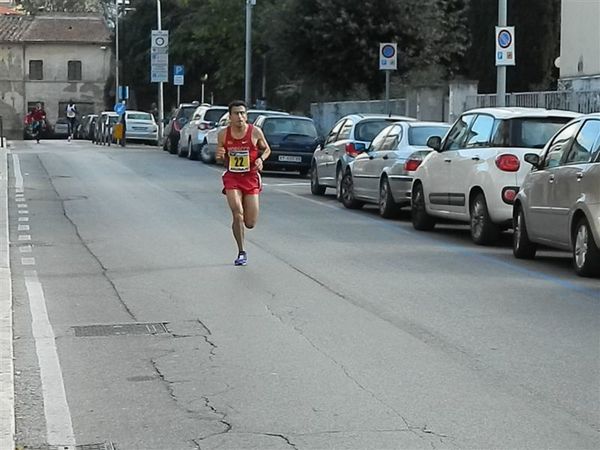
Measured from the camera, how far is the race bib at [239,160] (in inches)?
581

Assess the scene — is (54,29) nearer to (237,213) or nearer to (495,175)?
(495,175)

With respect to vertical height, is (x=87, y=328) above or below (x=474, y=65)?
below

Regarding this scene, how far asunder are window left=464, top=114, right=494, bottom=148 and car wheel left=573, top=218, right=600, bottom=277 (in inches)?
141

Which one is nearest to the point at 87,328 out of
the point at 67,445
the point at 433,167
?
the point at 67,445

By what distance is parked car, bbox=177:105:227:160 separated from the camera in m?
39.4

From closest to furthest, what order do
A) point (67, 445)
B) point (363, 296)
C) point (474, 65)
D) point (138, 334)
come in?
1. point (67, 445)
2. point (138, 334)
3. point (363, 296)
4. point (474, 65)

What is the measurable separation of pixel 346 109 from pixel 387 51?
1474 centimetres

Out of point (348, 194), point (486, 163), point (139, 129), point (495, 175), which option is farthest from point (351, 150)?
point (139, 129)

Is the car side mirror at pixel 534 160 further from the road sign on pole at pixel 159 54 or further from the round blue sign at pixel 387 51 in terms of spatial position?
the road sign on pole at pixel 159 54

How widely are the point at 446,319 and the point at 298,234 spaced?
7069 mm

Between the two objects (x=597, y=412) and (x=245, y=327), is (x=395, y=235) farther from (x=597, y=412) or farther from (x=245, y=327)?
(x=597, y=412)

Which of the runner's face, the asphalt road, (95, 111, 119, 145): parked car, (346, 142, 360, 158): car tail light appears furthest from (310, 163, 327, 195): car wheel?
(95, 111, 119, 145): parked car

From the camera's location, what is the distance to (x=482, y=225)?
1659 centimetres

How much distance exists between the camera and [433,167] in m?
18.2
